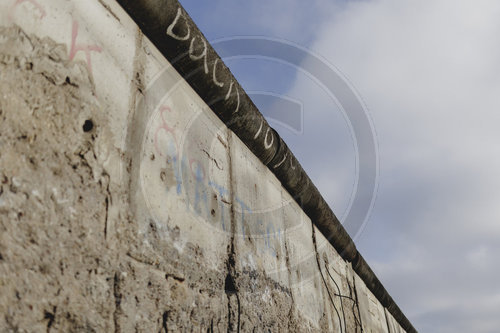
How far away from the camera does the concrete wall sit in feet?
3.23

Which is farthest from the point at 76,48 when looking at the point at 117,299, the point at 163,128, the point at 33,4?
the point at 117,299

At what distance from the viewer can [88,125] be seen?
124 cm

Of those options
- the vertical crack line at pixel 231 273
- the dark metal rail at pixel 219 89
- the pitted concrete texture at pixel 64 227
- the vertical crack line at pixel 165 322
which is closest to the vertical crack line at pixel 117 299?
the pitted concrete texture at pixel 64 227

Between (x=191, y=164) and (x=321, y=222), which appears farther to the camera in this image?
(x=321, y=222)

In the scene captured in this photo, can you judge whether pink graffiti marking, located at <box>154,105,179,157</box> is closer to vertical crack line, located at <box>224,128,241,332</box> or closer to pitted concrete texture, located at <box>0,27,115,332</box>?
pitted concrete texture, located at <box>0,27,115,332</box>

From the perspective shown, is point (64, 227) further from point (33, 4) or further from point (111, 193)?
point (33, 4)

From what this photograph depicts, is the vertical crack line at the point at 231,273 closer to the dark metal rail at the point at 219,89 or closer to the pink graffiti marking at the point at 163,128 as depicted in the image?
the dark metal rail at the point at 219,89

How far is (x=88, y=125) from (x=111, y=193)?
0.22 m

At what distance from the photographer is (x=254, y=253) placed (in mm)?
2150

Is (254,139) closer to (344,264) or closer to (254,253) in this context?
(254,253)

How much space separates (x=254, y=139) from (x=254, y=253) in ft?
2.39

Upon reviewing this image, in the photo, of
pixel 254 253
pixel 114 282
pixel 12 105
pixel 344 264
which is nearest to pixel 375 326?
pixel 344 264

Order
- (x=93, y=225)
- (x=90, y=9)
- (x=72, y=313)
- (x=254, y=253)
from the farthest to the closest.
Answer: (x=254, y=253)
(x=90, y=9)
(x=93, y=225)
(x=72, y=313)

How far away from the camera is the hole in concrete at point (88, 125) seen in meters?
1.22
